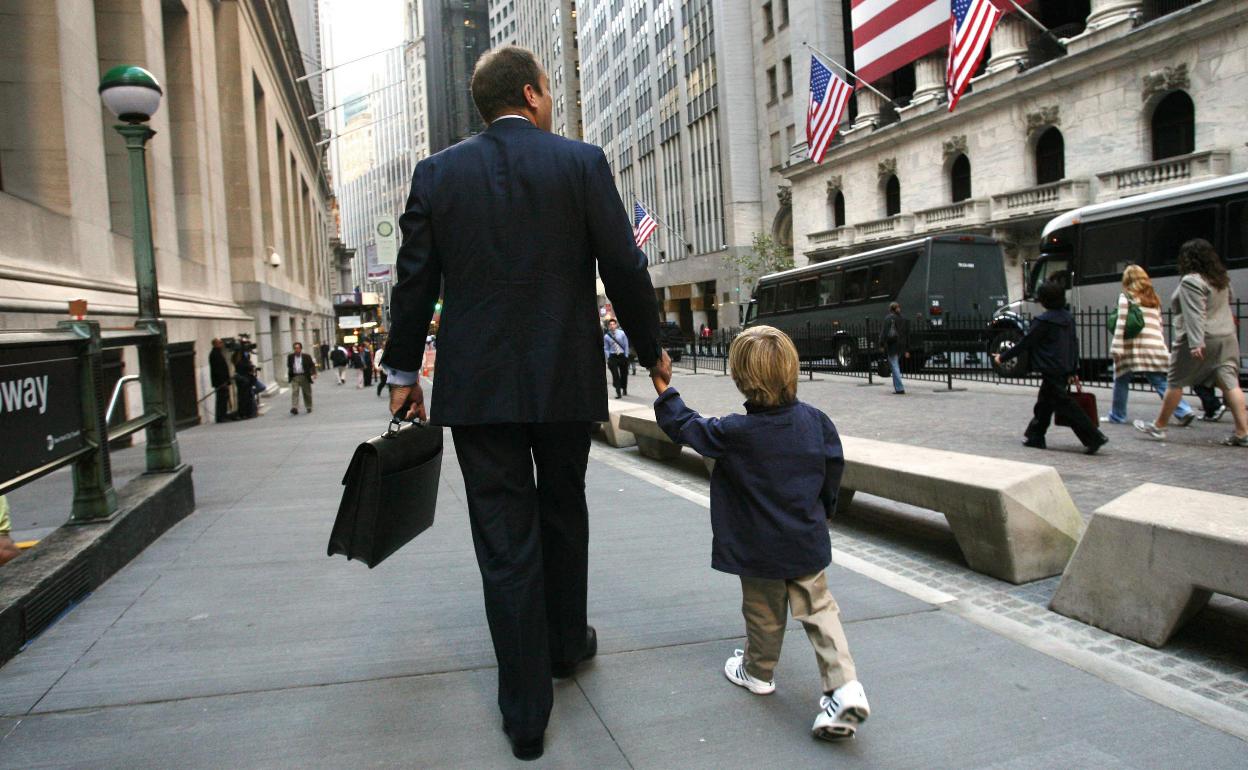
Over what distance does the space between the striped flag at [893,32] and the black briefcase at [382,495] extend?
34.6 metres

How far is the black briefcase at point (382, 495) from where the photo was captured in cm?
271

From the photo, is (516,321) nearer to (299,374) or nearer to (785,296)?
(299,374)

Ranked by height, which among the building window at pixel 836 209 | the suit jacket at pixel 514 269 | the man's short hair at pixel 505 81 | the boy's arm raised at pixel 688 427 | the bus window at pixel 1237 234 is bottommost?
the boy's arm raised at pixel 688 427

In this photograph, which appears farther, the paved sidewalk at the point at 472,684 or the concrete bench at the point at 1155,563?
the concrete bench at the point at 1155,563

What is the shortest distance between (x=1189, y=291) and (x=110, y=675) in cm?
897

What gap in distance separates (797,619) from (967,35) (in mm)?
22556

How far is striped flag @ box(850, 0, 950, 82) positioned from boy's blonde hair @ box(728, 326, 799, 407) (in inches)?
1342

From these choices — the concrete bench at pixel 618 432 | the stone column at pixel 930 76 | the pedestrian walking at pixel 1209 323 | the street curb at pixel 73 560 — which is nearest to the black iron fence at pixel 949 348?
the pedestrian walking at pixel 1209 323

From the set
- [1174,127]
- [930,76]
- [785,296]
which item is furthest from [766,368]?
[930,76]

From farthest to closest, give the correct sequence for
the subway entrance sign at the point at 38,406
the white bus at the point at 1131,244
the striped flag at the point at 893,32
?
the striped flag at the point at 893,32
the white bus at the point at 1131,244
the subway entrance sign at the point at 38,406

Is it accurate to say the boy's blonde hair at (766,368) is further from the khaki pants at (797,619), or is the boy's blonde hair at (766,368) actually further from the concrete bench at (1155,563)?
the concrete bench at (1155,563)

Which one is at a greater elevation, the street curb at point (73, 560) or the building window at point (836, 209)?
the building window at point (836, 209)

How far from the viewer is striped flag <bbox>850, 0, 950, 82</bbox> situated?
32.7 metres

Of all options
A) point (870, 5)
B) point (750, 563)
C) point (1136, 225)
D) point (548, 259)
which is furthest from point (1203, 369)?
point (870, 5)
